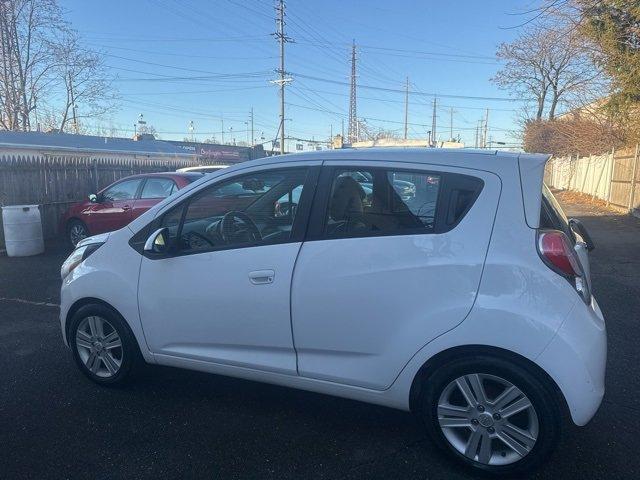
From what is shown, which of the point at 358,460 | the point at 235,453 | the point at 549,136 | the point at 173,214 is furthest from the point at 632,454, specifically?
the point at 549,136

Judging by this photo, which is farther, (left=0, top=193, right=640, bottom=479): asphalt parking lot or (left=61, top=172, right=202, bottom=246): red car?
(left=61, top=172, right=202, bottom=246): red car

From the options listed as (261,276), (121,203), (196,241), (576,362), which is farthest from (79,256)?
(121,203)

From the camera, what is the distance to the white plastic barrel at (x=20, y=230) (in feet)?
29.9

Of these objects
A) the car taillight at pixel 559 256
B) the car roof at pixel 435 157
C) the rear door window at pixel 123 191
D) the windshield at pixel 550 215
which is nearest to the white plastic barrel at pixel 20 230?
the rear door window at pixel 123 191

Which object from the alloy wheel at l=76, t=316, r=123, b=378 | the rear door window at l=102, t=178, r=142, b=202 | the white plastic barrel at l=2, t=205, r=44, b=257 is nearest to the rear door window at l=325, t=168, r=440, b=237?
the alloy wheel at l=76, t=316, r=123, b=378

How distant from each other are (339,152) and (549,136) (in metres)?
32.4

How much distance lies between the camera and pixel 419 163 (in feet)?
9.16

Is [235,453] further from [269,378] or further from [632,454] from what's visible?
[632,454]

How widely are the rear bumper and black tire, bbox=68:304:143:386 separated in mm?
2691

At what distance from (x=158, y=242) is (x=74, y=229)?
7783 mm

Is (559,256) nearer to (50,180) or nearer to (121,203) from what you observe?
(121,203)

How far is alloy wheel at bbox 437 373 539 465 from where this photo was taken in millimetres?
2553

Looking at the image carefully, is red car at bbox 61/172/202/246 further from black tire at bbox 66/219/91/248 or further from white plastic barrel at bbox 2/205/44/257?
white plastic barrel at bbox 2/205/44/257

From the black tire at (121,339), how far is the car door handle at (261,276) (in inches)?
45.5
